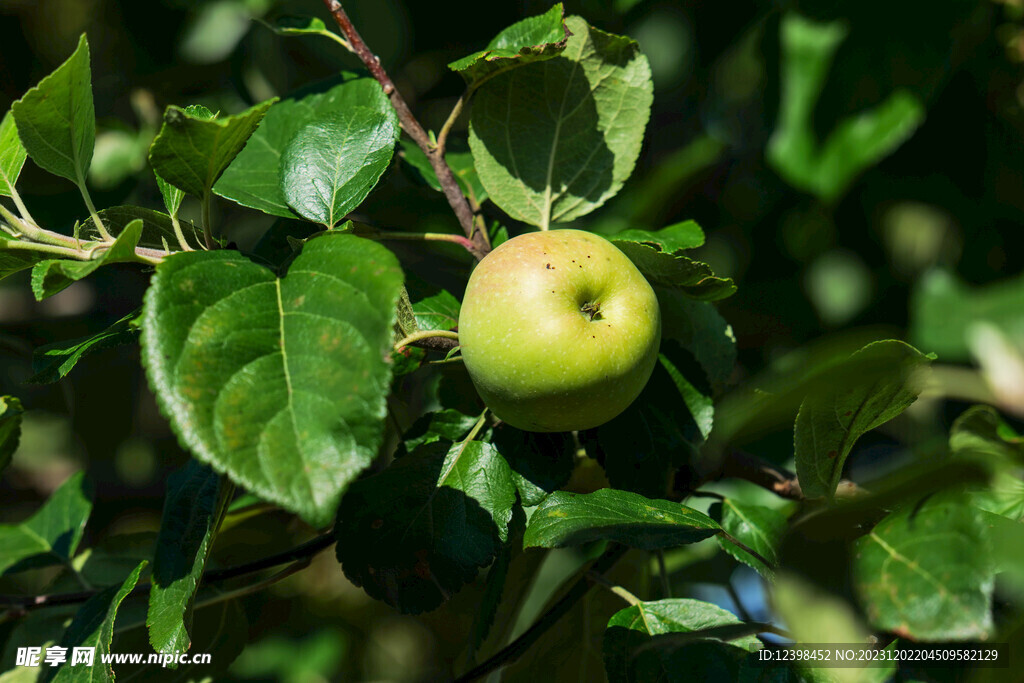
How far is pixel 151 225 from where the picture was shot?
0.82m

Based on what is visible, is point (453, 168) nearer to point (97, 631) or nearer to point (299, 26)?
point (299, 26)

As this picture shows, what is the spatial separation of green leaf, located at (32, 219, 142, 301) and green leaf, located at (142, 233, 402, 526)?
0.15 ft

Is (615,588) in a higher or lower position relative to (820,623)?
lower

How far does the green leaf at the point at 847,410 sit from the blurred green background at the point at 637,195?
0.79 m

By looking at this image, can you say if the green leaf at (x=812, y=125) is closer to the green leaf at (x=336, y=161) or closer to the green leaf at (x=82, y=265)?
the green leaf at (x=336, y=161)

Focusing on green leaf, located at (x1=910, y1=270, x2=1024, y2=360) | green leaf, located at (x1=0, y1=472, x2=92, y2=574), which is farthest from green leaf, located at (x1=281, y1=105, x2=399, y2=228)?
green leaf, located at (x1=910, y1=270, x2=1024, y2=360)

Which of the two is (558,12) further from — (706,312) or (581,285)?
(706,312)

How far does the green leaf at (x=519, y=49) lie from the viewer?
2.68 feet

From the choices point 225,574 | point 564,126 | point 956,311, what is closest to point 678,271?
point 564,126

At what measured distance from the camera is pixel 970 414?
1.12m

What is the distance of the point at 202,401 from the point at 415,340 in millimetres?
276

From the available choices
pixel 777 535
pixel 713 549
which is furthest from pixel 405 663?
pixel 777 535

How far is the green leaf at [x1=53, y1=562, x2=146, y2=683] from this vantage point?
0.87 m

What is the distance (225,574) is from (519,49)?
2.67 ft
